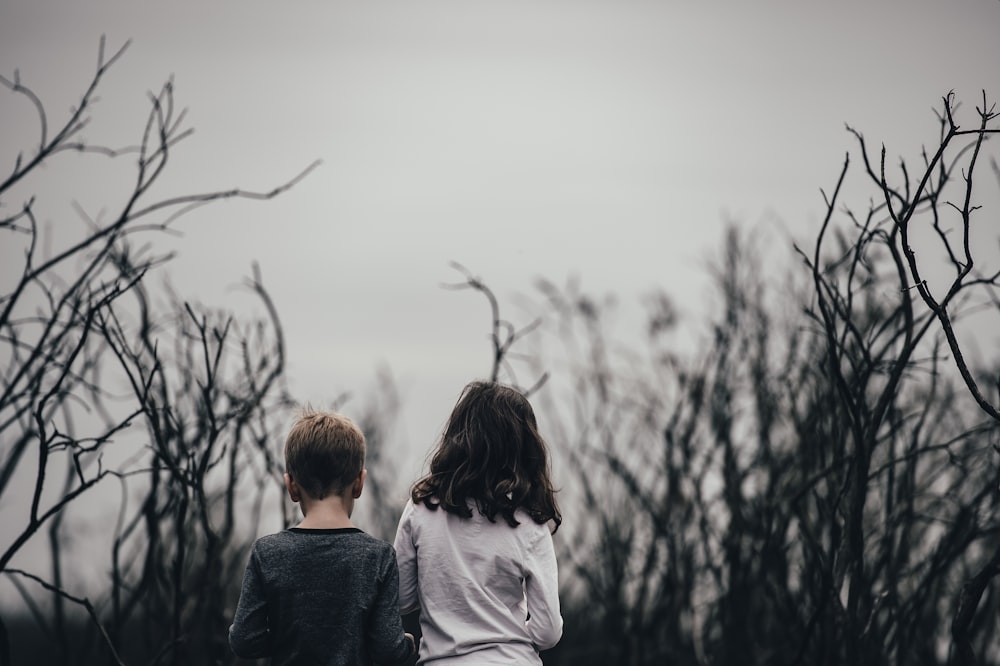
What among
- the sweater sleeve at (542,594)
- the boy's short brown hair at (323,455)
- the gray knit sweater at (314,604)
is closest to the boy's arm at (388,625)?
the gray knit sweater at (314,604)

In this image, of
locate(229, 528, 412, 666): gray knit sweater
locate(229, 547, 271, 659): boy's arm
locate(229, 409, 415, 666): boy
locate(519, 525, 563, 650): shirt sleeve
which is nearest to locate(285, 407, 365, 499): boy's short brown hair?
locate(229, 409, 415, 666): boy

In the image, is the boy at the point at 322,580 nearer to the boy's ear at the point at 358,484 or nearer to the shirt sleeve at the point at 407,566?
the boy's ear at the point at 358,484

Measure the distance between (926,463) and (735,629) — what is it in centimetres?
289

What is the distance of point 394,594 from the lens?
103 inches

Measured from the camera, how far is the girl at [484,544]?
8.91 feet

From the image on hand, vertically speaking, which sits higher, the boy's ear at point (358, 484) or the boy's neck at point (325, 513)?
the boy's ear at point (358, 484)

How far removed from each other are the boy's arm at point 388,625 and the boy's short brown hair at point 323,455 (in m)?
0.23

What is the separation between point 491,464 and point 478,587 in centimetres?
34

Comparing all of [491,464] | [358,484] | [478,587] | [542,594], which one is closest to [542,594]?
[542,594]

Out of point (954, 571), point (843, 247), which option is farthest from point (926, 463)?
point (843, 247)

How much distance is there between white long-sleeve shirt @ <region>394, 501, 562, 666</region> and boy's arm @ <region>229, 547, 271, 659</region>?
0.39m

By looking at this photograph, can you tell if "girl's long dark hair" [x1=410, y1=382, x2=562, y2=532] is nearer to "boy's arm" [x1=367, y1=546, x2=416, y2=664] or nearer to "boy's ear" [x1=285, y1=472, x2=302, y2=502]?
"boy's arm" [x1=367, y1=546, x2=416, y2=664]

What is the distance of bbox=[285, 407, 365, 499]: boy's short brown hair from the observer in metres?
2.58

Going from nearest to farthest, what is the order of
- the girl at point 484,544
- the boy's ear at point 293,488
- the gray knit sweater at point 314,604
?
the gray knit sweater at point 314,604 < the boy's ear at point 293,488 < the girl at point 484,544
